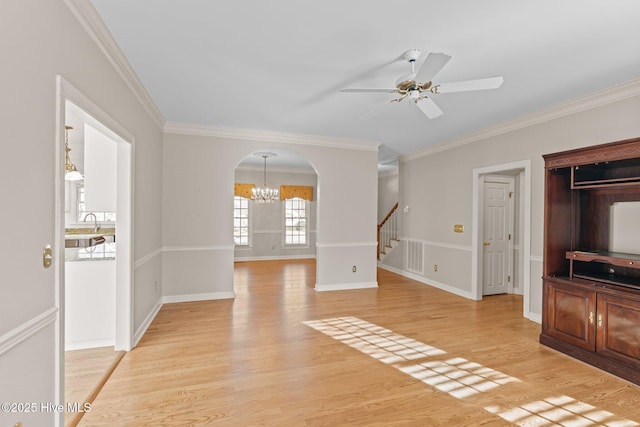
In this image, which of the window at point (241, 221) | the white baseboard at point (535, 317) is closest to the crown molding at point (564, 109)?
the white baseboard at point (535, 317)

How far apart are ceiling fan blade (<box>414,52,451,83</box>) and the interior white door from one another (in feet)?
11.9

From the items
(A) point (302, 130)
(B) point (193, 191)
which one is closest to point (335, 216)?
(A) point (302, 130)

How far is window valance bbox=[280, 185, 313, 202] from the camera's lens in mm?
9484

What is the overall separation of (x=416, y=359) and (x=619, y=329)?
182cm

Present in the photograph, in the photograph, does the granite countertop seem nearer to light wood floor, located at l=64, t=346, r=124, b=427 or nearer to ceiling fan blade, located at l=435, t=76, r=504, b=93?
light wood floor, located at l=64, t=346, r=124, b=427

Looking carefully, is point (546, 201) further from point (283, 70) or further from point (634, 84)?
point (283, 70)

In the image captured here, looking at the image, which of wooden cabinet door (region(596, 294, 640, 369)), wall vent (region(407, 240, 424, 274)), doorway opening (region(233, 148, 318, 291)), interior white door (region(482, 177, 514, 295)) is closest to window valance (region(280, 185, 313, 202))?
doorway opening (region(233, 148, 318, 291))

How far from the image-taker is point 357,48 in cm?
253

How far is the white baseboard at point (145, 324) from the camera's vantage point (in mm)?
3334

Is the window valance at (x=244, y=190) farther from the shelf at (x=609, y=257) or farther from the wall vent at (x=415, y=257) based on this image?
the shelf at (x=609, y=257)

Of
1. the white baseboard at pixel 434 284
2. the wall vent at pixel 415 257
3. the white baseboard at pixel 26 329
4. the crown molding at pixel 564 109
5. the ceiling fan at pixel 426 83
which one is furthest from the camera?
the wall vent at pixel 415 257

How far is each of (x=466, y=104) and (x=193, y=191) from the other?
4.12 meters

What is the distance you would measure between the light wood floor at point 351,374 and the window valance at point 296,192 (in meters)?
5.30

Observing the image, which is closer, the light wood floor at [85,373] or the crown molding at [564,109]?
the light wood floor at [85,373]
